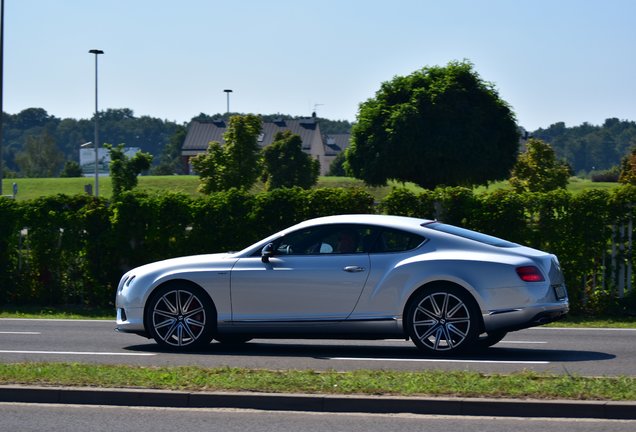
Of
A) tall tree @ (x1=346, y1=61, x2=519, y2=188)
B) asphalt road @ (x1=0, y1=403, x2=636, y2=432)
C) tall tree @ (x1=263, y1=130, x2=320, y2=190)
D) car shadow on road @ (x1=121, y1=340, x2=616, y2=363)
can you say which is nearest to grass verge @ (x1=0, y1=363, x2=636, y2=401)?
asphalt road @ (x1=0, y1=403, x2=636, y2=432)

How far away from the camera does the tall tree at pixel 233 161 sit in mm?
71062

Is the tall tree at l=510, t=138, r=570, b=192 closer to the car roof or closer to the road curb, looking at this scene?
the car roof

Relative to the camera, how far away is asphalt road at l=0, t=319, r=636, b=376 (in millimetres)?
Answer: 11422

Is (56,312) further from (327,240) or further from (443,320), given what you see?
(443,320)

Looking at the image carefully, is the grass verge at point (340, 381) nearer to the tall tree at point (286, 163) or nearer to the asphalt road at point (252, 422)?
the asphalt road at point (252, 422)

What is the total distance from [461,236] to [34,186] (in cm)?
10175

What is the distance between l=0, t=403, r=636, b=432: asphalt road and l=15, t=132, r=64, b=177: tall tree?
166857mm

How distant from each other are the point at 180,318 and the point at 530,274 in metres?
3.94

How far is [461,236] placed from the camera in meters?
12.4

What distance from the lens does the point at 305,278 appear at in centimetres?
1239

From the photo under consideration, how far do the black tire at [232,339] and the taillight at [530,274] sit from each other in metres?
3.33

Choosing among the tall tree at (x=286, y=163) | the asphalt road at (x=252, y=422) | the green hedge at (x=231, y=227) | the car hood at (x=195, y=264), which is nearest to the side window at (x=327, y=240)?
the car hood at (x=195, y=264)

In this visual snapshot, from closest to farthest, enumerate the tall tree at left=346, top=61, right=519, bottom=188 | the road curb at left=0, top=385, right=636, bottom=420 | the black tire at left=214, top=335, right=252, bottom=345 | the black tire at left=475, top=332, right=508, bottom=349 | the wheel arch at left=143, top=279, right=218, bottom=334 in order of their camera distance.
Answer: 1. the road curb at left=0, top=385, right=636, bottom=420
2. the wheel arch at left=143, top=279, right=218, bottom=334
3. the black tire at left=475, top=332, right=508, bottom=349
4. the black tire at left=214, top=335, right=252, bottom=345
5. the tall tree at left=346, top=61, right=519, bottom=188

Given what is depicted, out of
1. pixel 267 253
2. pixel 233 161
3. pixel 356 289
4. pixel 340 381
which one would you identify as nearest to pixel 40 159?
pixel 233 161
